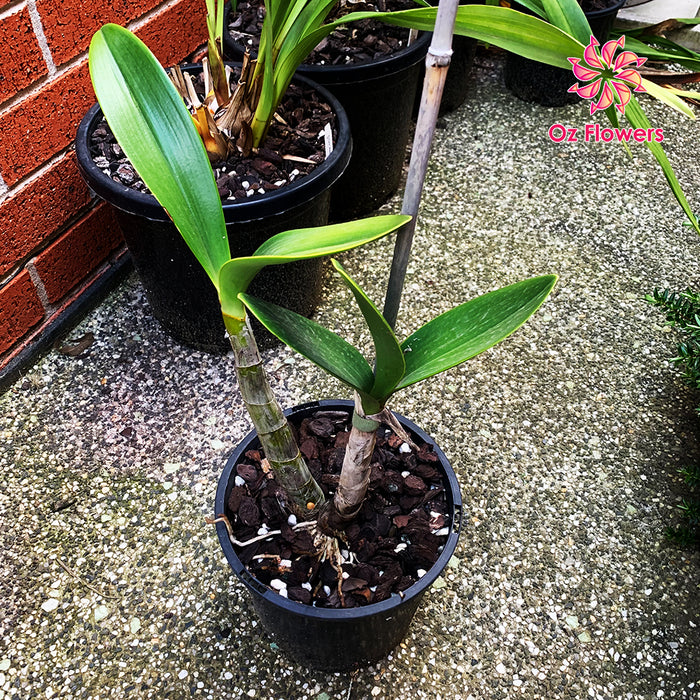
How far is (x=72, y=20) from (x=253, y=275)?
3.27ft

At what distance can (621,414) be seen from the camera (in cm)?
146

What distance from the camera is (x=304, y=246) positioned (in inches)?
22.9

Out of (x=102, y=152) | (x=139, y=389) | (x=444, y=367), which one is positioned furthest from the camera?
(x=139, y=389)

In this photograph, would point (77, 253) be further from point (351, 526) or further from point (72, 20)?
point (351, 526)

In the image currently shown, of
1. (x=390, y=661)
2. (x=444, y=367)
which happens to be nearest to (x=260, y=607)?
(x=390, y=661)

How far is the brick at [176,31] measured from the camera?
1.54 meters

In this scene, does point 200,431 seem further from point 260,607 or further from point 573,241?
point 573,241

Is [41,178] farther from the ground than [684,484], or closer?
farther from the ground

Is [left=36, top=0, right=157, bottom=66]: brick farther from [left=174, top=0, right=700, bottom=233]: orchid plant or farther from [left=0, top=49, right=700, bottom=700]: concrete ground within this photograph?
[left=0, top=49, right=700, bottom=700]: concrete ground

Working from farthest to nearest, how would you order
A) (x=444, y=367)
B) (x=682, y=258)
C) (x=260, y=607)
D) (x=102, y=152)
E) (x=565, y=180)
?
(x=565, y=180) < (x=682, y=258) < (x=102, y=152) < (x=260, y=607) < (x=444, y=367)

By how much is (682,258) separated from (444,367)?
144 cm

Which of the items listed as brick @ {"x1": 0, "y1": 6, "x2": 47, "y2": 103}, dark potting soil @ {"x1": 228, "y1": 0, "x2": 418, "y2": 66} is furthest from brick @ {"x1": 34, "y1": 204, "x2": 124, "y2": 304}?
dark potting soil @ {"x1": 228, "y1": 0, "x2": 418, "y2": 66}

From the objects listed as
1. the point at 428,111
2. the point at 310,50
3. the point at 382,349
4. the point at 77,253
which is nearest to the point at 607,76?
the point at 428,111

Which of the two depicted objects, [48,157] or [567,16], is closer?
[567,16]
